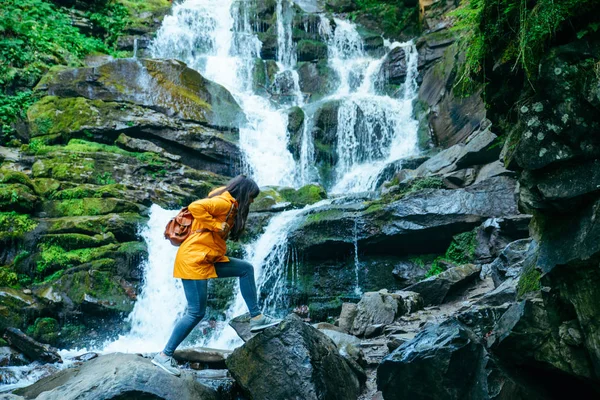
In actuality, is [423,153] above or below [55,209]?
above

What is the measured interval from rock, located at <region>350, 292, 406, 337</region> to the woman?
3197mm

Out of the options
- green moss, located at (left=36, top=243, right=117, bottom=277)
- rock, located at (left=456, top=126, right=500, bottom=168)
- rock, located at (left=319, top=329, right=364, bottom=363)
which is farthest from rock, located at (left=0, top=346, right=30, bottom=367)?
rock, located at (left=456, top=126, right=500, bottom=168)

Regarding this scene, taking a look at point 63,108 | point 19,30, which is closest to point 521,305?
point 63,108

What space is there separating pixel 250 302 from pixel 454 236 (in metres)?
6.86

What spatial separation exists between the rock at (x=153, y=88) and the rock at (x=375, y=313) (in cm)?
1039

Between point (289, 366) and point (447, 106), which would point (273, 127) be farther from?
point (289, 366)

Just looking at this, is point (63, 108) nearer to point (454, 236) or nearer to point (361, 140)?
point (361, 140)

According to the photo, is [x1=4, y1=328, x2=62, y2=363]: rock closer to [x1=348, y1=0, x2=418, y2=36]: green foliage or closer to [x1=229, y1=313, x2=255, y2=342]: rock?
[x1=229, y1=313, x2=255, y2=342]: rock

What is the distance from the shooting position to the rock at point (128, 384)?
14.2 ft

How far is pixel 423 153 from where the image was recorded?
51.5 feet

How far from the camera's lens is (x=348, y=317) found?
27.2 ft

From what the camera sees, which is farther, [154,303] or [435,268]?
[154,303]

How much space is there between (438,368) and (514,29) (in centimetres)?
304

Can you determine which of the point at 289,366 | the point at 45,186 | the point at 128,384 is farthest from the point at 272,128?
the point at 128,384
